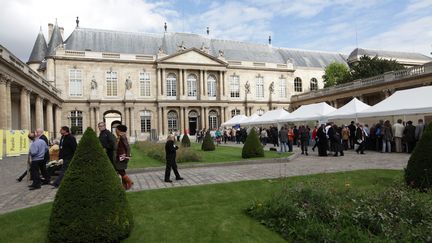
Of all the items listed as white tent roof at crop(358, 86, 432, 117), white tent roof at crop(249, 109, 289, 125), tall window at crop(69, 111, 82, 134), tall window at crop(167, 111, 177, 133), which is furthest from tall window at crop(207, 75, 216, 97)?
white tent roof at crop(358, 86, 432, 117)

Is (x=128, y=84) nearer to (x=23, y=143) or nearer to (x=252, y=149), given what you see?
Answer: (x=23, y=143)

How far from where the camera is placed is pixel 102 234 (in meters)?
4.16

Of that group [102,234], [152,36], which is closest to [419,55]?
[152,36]

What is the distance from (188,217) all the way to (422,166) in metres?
4.50

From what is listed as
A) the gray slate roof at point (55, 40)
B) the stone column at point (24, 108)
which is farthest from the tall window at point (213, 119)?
the stone column at point (24, 108)

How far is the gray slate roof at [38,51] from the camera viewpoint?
4344cm

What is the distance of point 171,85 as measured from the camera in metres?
43.2

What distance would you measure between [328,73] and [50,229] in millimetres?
46620

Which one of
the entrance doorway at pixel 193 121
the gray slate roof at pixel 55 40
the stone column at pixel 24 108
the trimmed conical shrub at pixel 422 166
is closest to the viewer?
the trimmed conical shrub at pixel 422 166

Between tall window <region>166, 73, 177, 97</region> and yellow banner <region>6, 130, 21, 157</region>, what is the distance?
24264 millimetres

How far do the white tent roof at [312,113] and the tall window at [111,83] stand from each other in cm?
2399

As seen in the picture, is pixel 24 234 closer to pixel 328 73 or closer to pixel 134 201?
pixel 134 201

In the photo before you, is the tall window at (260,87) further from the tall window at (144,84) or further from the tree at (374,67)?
the tall window at (144,84)

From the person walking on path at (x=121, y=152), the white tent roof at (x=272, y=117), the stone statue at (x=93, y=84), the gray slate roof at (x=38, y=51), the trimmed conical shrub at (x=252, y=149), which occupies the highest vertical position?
the gray slate roof at (x=38, y=51)
